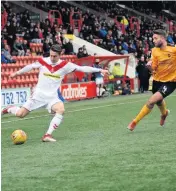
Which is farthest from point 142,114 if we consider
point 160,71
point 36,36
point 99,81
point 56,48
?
point 36,36

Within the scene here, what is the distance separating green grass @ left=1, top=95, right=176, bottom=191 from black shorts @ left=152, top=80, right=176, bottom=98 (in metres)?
0.74

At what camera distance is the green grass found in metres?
7.11

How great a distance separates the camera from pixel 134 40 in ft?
125

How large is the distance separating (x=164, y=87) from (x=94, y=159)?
4170mm

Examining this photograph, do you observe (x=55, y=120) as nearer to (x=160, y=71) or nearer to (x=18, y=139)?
(x=18, y=139)

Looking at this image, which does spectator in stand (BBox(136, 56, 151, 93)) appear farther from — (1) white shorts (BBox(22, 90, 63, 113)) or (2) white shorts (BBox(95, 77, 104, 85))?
(1) white shorts (BBox(22, 90, 63, 113))

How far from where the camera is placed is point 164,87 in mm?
12664

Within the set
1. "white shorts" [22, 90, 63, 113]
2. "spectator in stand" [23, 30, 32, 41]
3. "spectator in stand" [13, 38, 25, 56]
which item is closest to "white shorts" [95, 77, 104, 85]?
"spectator in stand" [13, 38, 25, 56]

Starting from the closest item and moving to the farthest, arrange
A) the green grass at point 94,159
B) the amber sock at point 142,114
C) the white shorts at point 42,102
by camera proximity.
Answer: the green grass at point 94,159 → the white shorts at point 42,102 → the amber sock at point 142,114

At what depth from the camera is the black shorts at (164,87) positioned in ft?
41.4

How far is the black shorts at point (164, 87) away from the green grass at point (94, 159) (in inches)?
29.3

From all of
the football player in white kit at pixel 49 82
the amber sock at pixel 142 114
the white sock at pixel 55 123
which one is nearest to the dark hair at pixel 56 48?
the football player in white kit at pixel 49 82

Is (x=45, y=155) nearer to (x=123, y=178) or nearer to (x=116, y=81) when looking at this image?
(x=123, y=178)

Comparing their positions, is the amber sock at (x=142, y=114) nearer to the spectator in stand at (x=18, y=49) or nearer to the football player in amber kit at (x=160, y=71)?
the football player in amber kit at (x=160, y=71)
